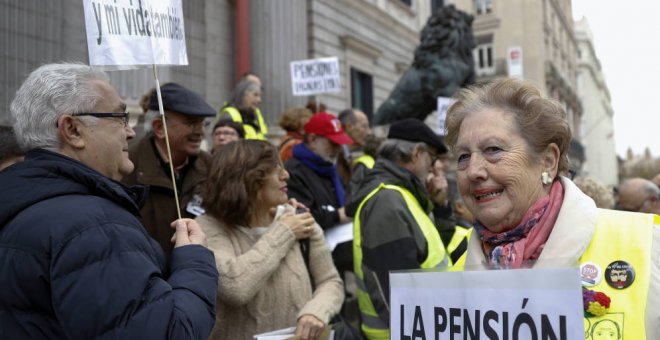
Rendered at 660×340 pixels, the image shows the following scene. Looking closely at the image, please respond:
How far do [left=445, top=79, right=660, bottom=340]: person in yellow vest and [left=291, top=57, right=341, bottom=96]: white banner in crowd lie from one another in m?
6.73

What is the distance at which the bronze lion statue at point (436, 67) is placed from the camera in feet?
33.9

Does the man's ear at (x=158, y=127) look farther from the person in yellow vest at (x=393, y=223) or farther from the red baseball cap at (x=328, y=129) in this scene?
the red baseball cap at (x=328, y=129)

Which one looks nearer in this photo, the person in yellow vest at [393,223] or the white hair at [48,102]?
the white hair at [48,102]

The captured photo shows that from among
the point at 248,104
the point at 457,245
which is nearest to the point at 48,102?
the point at 457,245

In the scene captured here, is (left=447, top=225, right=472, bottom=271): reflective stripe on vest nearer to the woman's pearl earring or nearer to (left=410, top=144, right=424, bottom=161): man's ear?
(left=410, top=144, right=424, bottom=161): man's ear

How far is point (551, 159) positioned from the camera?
200cm

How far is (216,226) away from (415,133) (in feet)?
4.52

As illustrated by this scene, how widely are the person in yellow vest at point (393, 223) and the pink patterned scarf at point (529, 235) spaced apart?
3.93 feet

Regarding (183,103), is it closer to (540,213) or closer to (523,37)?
(540,213)

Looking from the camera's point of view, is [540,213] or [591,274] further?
[540,213]

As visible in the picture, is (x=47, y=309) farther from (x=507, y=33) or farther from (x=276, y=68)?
(x=507, y=33)

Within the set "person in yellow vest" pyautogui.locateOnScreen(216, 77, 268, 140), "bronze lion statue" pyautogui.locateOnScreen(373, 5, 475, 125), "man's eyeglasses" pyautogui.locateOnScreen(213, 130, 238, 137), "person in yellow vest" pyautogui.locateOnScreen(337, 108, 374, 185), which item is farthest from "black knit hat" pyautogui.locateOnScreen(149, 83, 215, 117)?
"bronze lion statue" pyautogui.locateOnScreen(373, 5, 475, 125)

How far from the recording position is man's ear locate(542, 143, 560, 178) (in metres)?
1.98

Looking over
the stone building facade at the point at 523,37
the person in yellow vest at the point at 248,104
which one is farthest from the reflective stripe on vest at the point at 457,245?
the stone building facade at the point at 523,37
